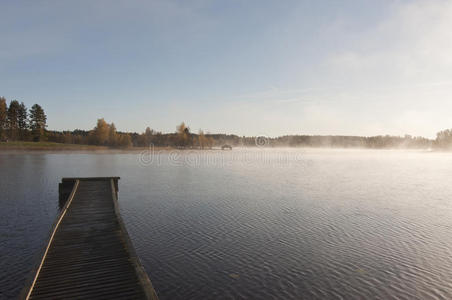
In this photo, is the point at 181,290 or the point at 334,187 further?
the point at 334,187

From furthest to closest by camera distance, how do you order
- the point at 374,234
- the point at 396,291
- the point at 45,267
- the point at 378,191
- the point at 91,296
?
the point at 378,191
the point at 374,234
the point at 396,291
the point at 45,267
the point at 91,296

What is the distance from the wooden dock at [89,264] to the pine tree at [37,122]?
132m

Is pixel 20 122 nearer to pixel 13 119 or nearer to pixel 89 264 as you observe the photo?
pixel 13 119

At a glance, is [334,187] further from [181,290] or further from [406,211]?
[181,290]

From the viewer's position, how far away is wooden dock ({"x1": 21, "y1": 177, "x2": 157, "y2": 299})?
348 inches

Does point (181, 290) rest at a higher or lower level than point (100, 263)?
lower

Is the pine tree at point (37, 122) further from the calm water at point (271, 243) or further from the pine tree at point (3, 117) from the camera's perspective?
the calm water at point (271, 243)

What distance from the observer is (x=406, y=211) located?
82.8ft

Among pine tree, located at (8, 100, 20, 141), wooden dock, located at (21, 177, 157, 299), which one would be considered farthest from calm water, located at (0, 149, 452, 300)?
pine tree, located at (8, 100, 20, 141)

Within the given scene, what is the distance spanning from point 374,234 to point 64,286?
17178mm

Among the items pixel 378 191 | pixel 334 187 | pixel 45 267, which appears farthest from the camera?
pixel 334 187

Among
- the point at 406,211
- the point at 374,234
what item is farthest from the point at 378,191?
the point at 374,234

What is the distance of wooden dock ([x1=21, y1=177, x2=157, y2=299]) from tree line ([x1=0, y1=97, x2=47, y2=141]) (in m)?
128

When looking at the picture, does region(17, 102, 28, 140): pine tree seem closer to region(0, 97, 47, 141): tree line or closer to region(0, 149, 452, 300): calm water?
region(0, 97, 47, 141): tree line
